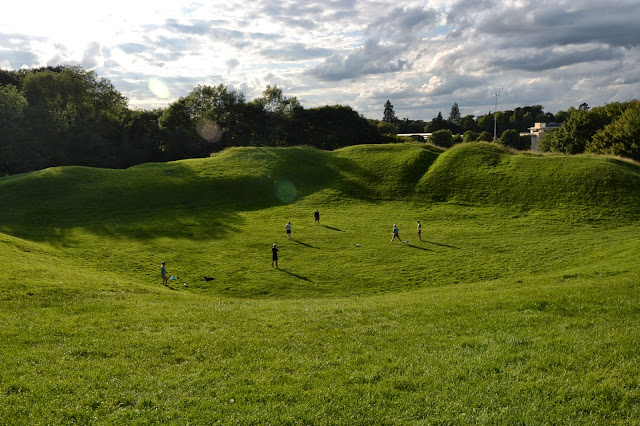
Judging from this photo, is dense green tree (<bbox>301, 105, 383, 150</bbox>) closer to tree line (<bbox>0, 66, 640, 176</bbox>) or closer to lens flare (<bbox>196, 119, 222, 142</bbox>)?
tree line (<bbox>0, 66, 640, 176</bbox>)

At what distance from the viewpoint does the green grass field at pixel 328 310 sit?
32.1 ft

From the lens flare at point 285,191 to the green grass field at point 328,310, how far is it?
4310 mm

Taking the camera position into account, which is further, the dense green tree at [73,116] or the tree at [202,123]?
the tree at [202,123]

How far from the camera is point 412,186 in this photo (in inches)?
2522

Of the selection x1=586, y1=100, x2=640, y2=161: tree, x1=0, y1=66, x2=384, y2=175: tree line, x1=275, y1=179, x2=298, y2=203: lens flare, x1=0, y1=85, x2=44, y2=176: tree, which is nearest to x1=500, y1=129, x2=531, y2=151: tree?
x1=0, y1=66, x2=384, y2=175: tree line

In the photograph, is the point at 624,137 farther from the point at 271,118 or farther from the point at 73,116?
the point at 73,116

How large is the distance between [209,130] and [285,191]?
48.5m

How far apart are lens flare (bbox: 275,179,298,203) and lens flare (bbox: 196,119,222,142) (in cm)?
4447

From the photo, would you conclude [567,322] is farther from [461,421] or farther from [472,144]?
[472,144]

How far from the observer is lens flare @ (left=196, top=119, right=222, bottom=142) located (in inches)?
4099

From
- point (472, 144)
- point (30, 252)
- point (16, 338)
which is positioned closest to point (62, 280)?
point (16, 338)

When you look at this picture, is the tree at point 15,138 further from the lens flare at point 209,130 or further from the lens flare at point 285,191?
the lens flare at point 285,191

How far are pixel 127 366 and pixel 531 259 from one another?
32786mm

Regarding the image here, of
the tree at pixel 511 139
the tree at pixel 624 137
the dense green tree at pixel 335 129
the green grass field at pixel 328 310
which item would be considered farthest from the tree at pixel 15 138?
the tree at pixel 511 139
